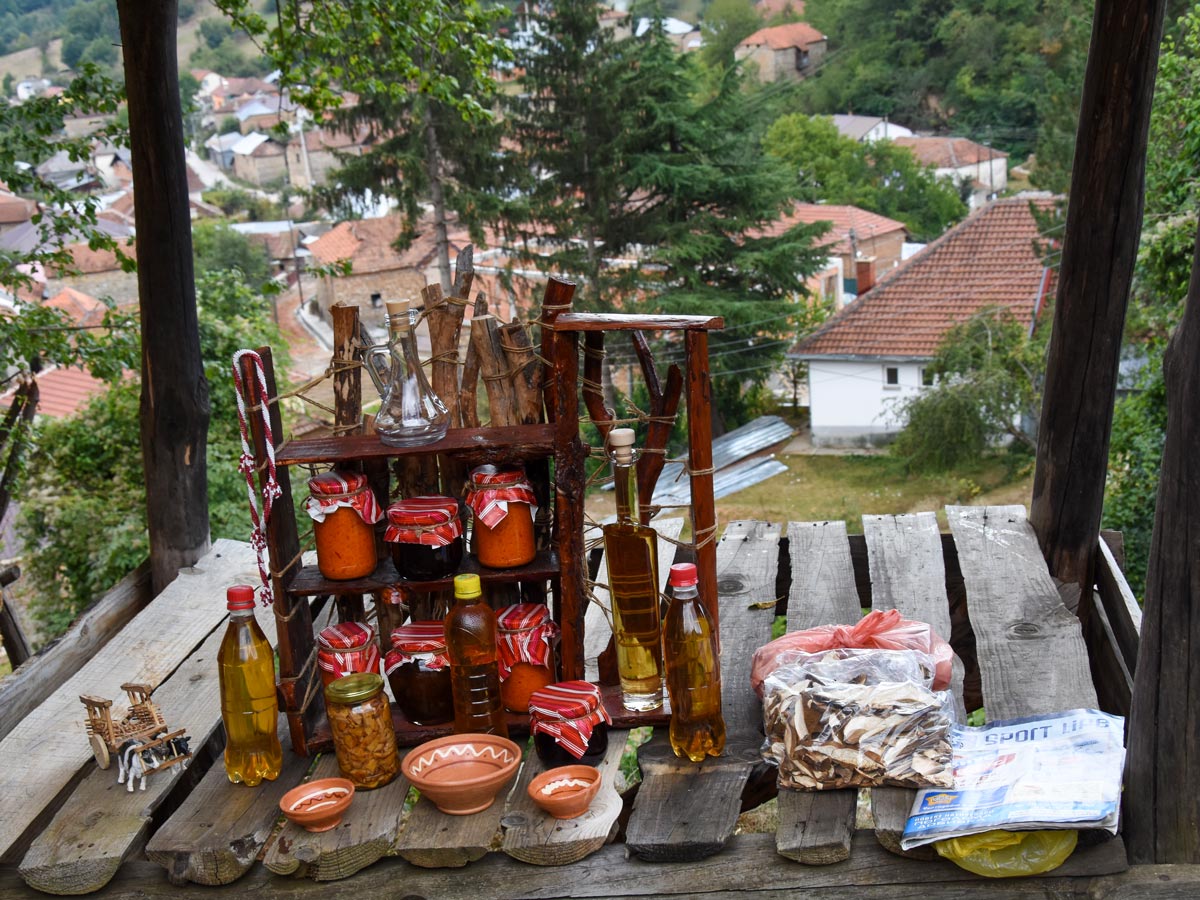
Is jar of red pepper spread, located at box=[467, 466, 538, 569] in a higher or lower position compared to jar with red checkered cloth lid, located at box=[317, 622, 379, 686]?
higher

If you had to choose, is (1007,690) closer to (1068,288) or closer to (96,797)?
(1068,288)

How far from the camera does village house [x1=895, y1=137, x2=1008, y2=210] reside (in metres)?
40.7

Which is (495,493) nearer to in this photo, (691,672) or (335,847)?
(691,672)

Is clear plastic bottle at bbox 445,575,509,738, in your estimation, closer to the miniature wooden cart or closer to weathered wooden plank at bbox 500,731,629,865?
weathered wooden plank at bbox 500,731,629,865

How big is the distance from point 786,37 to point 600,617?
5432 centimetres

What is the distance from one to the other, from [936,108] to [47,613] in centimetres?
4487

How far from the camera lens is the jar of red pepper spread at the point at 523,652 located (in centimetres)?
275

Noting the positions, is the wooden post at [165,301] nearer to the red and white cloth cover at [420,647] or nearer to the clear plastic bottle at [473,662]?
the red and white cloth cover at [420,647]

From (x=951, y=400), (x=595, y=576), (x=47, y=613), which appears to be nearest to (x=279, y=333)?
(x=47, y=613)

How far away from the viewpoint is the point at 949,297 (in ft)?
71.1

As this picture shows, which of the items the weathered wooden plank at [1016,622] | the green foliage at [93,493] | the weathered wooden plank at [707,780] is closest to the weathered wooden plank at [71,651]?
the weathered wooden plank at [707,780]

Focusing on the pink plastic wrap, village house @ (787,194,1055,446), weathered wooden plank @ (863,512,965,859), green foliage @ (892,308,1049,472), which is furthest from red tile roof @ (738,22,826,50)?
the pink plastic wrap

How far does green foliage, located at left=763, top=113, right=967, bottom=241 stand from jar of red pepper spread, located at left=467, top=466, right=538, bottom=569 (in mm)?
36417

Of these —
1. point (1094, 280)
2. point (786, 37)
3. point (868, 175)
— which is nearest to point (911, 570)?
point (1094, 280)
